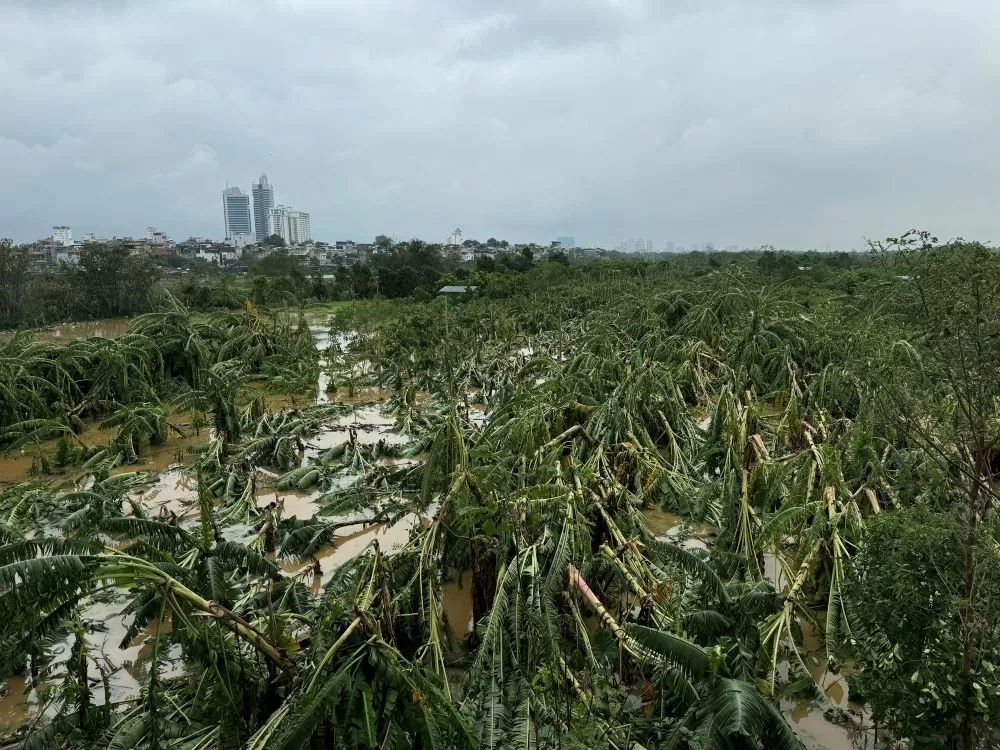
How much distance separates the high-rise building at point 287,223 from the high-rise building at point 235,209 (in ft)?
101

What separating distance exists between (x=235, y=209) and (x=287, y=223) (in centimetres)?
4015

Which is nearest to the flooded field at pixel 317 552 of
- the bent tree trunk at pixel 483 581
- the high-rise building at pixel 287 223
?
the bent tree trunk at pixel 483 581

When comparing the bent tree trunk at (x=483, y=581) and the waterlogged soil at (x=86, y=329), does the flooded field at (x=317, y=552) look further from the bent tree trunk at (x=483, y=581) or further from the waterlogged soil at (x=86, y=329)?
the waterlogged soil at (x=86, y=329)

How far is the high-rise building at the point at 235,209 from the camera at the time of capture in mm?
174625

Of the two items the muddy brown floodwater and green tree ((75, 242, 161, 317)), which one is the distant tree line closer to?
green tree ((75, 242, 161, 317))

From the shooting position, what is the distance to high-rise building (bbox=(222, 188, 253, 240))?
175 meters

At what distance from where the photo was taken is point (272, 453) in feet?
25.1

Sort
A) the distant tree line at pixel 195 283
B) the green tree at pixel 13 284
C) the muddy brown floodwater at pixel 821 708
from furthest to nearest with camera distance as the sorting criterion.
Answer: the distant tree line at pixel 195 283, the green tree at pixel 13 284, the muddy brown floodwater at pixel 821 708

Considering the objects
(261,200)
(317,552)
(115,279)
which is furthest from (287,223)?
(317,552)

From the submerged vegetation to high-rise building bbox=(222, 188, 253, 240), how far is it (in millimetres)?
186027

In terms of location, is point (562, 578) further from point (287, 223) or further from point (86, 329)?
point (287, 223)

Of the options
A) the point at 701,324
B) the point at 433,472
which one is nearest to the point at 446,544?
the point at 433,472

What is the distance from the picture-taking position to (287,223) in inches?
5738

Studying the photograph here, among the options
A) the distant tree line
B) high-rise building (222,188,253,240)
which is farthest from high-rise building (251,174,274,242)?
the distant tree line
